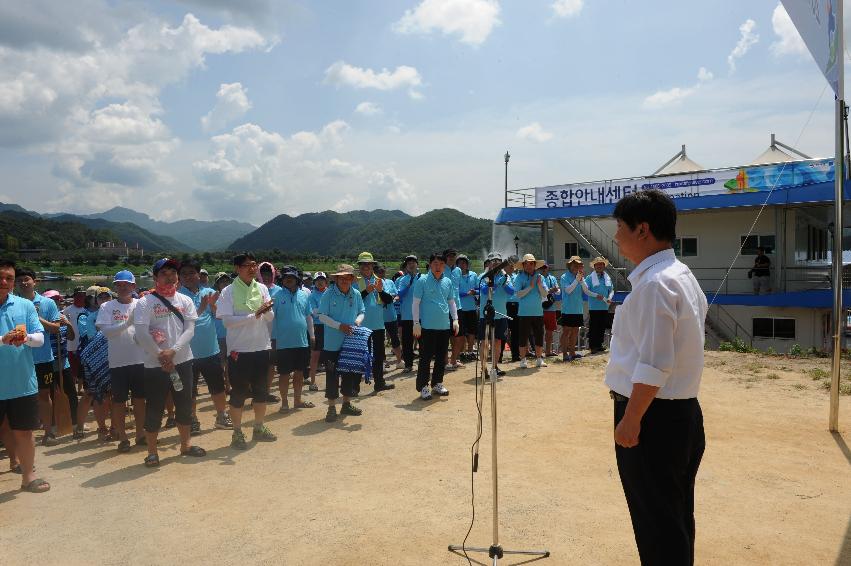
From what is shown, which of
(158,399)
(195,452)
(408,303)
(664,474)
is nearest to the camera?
(664,474)

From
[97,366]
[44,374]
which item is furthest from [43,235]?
[97,366]

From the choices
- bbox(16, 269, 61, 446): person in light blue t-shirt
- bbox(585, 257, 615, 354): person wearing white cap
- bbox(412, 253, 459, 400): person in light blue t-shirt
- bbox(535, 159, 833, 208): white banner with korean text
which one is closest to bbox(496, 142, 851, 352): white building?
bbox(535, 159, 833, 208): white banner with korean text

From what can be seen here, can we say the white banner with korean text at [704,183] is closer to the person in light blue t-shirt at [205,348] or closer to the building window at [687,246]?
the building window at [687,246]

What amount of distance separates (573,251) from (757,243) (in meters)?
6.46

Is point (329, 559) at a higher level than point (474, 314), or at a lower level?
lower

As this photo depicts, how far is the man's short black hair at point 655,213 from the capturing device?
2.48 m

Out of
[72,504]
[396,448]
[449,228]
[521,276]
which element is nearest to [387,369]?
[521,276]

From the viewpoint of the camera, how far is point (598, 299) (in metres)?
11.4

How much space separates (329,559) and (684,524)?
89.2 inches

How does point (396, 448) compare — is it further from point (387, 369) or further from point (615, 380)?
point (387, 369)

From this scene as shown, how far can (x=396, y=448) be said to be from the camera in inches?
240

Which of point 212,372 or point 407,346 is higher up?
point 212,372

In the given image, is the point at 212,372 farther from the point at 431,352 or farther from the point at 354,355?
the point at 431,352

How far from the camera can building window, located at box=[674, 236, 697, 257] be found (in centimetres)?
2034
